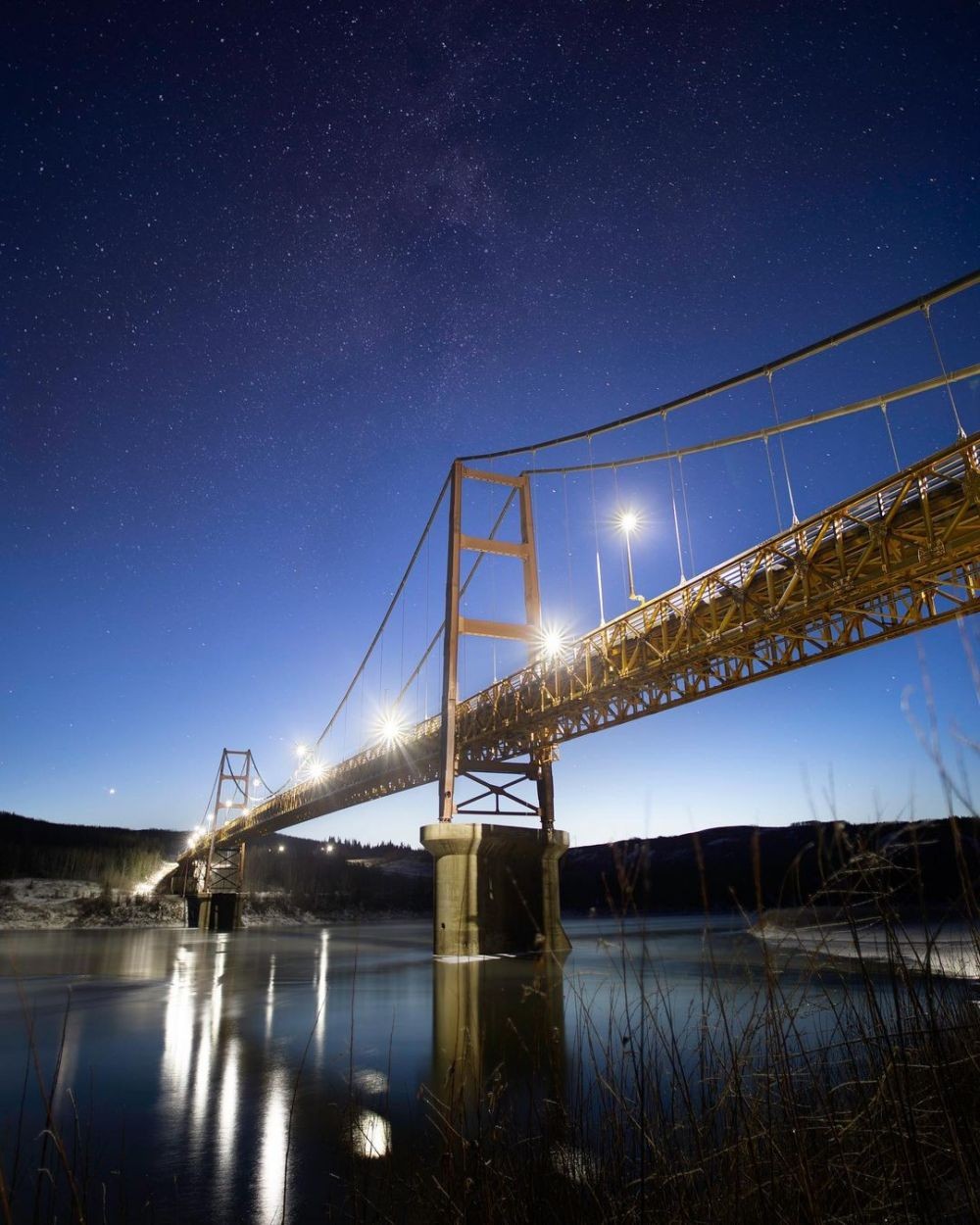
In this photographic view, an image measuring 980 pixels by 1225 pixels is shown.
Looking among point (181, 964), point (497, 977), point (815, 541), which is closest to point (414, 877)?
point (181, 964)

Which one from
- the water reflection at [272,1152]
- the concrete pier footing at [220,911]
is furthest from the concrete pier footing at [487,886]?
the concrete pier footing at [220,911]

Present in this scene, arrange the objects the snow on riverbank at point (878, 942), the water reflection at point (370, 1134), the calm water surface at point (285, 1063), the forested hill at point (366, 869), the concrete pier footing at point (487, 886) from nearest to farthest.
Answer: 1. the snow on riverbank at point (878, 942)
2. the calm water surface at point (285, 1063)
3. the water reflection at point (370, 1134)
4. the concrete pier footing at point (487, 886)
5. the forested hill at point (366, 869)

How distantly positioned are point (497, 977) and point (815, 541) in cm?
1112

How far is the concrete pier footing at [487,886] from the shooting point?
20.0 meters

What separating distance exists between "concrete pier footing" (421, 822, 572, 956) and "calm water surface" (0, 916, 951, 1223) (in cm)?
209

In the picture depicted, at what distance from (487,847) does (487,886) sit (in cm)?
111

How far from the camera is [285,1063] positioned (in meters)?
7.91

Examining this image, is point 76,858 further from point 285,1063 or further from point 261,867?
point 285,1063

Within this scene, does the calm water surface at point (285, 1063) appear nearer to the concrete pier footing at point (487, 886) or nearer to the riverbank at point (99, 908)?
the concrete pier footing at point (487, 886)

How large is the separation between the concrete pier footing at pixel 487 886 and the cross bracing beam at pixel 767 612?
3.19 meters

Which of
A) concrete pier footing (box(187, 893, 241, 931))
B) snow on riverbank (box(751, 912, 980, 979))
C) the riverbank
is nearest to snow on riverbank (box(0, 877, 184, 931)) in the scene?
the riverbank

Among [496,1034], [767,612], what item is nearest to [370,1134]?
[496,1034]

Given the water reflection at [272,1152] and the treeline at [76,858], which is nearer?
the water reflection at [272,1152]

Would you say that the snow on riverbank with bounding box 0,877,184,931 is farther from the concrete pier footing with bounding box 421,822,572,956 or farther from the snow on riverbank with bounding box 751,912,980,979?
the snow on riverbank with bounding box 751,912,980,979
